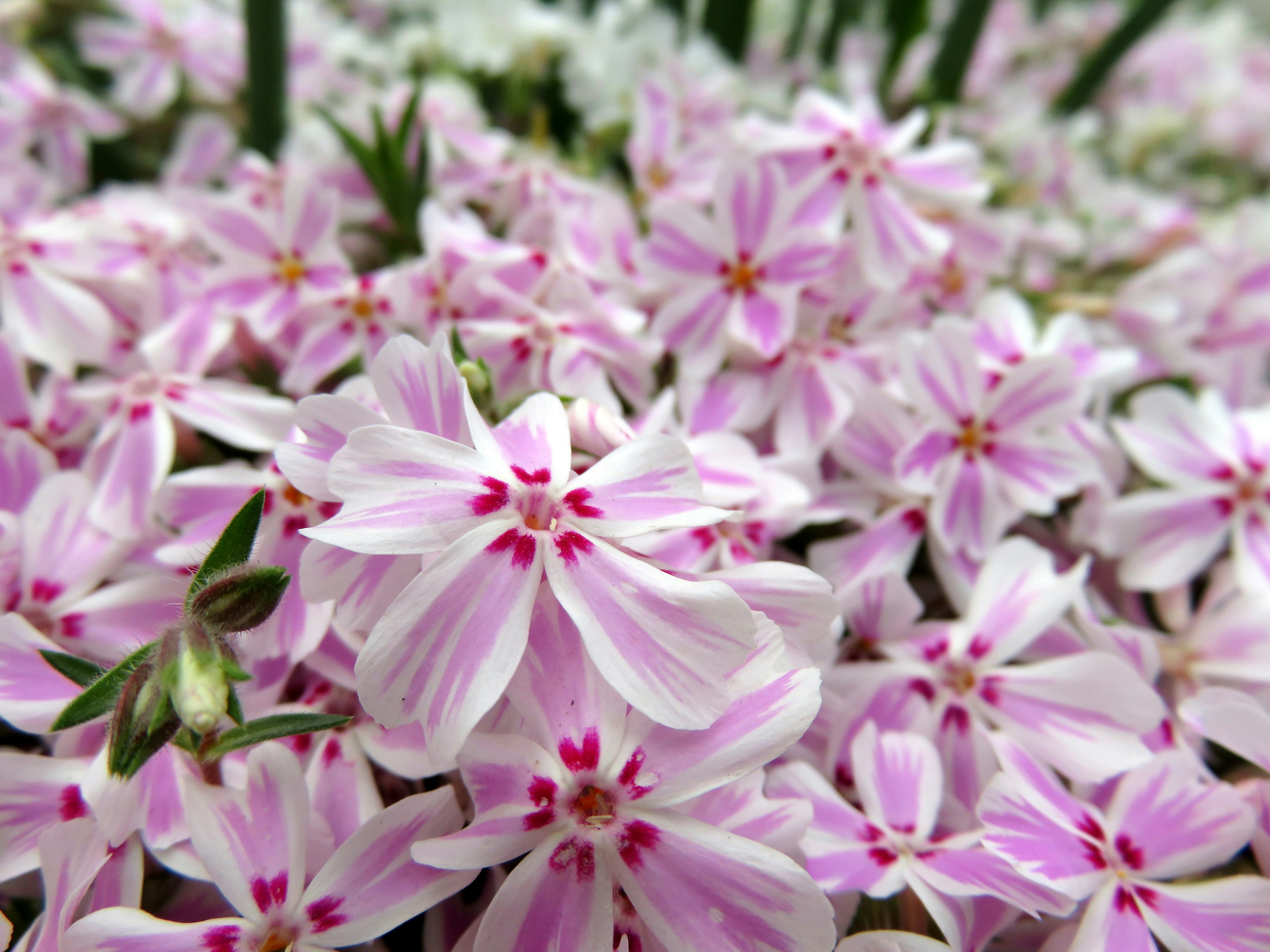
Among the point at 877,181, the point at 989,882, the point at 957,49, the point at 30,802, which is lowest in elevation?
the point at 30,802

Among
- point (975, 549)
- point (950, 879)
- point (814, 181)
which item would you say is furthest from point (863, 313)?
point (950, 879)

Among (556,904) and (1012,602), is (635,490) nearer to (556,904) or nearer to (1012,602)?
(556,904)

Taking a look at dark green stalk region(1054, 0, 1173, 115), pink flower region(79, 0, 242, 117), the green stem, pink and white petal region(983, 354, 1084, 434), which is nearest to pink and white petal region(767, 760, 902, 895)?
pink and white petal region(983, 354, 1084, 434)

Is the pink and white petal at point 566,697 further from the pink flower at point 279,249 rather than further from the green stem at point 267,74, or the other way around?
the green stem at point 267,74

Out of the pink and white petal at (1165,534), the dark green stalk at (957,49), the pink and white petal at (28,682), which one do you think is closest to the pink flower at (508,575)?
the pink and white petal at (28,682)

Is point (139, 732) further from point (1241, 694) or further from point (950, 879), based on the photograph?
point (1241, 694)

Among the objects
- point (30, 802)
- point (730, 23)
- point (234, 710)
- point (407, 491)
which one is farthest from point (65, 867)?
point (730, 23)

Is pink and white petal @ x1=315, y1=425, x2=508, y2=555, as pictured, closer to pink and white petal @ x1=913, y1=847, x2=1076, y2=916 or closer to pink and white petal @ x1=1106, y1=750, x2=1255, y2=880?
pink and white petal @ x1=913, y1=847, x2=1076, y2=916
